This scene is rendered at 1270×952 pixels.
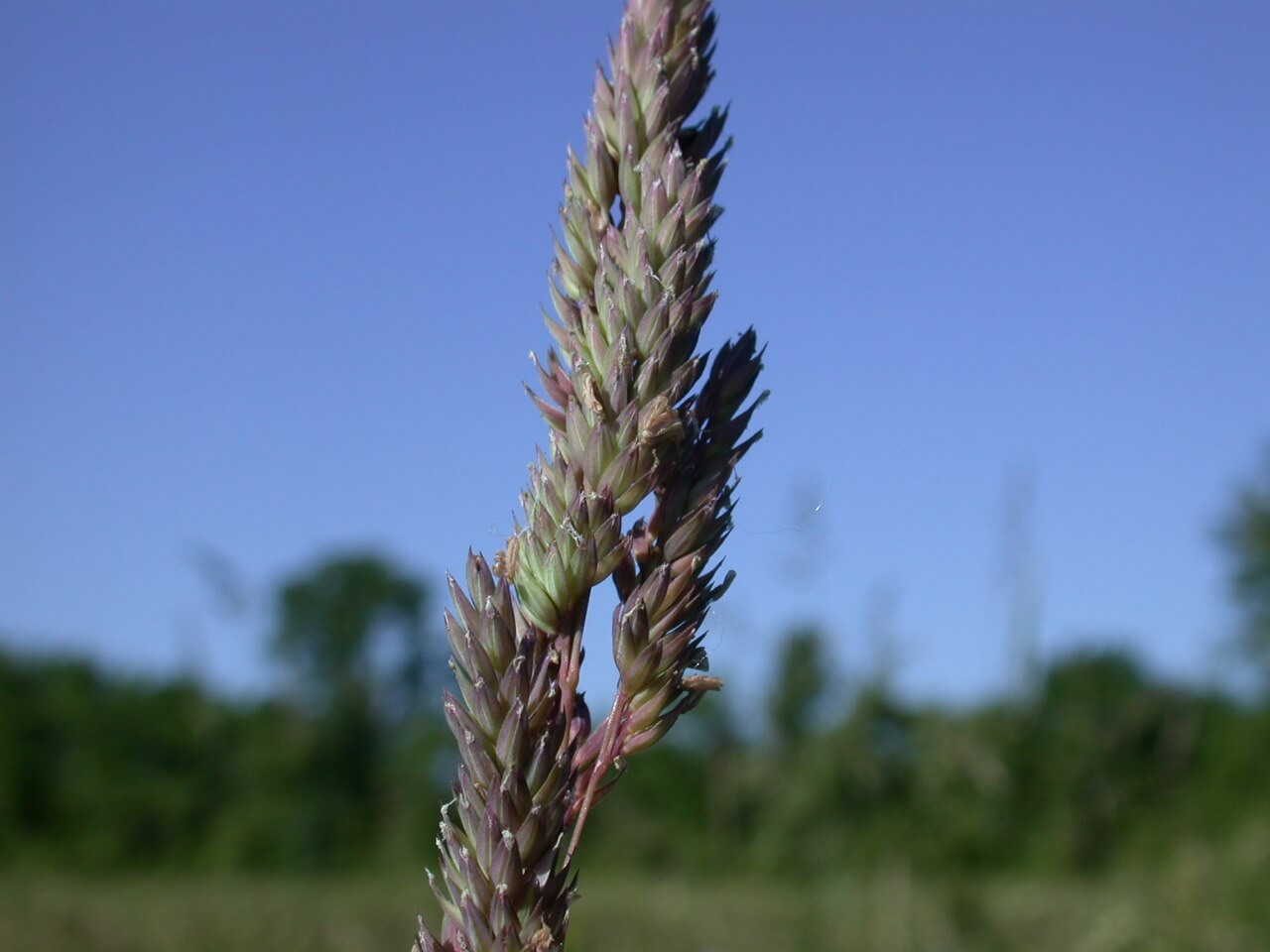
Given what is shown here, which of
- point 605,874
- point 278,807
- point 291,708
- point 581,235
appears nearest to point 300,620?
point 291,708

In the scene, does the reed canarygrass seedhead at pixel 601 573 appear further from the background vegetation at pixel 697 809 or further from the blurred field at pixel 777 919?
the background vegetation at pixel 697 809

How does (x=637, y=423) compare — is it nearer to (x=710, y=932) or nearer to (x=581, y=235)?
(x=581, y=235)

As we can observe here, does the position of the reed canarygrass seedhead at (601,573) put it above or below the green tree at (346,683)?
below

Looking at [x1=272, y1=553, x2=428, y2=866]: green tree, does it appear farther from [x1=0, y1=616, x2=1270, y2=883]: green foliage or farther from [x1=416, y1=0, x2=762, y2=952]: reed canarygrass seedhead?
[x1=416, y1=0, x2=762, y2=952]: reed canarygrass seedhead

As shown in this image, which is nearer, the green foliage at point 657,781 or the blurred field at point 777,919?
the blurred field at point 777,919

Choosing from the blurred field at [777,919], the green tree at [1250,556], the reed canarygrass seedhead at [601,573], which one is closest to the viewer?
the reed canarygrass seedhead at [601,573]

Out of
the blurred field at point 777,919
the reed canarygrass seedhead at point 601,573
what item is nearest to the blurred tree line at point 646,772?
the blurred field at point 777,919

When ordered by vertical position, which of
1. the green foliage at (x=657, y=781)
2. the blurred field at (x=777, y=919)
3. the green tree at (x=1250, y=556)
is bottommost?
the blurred field at (x=777, y=919)

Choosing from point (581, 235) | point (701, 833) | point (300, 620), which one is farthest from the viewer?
point (300, 620)
